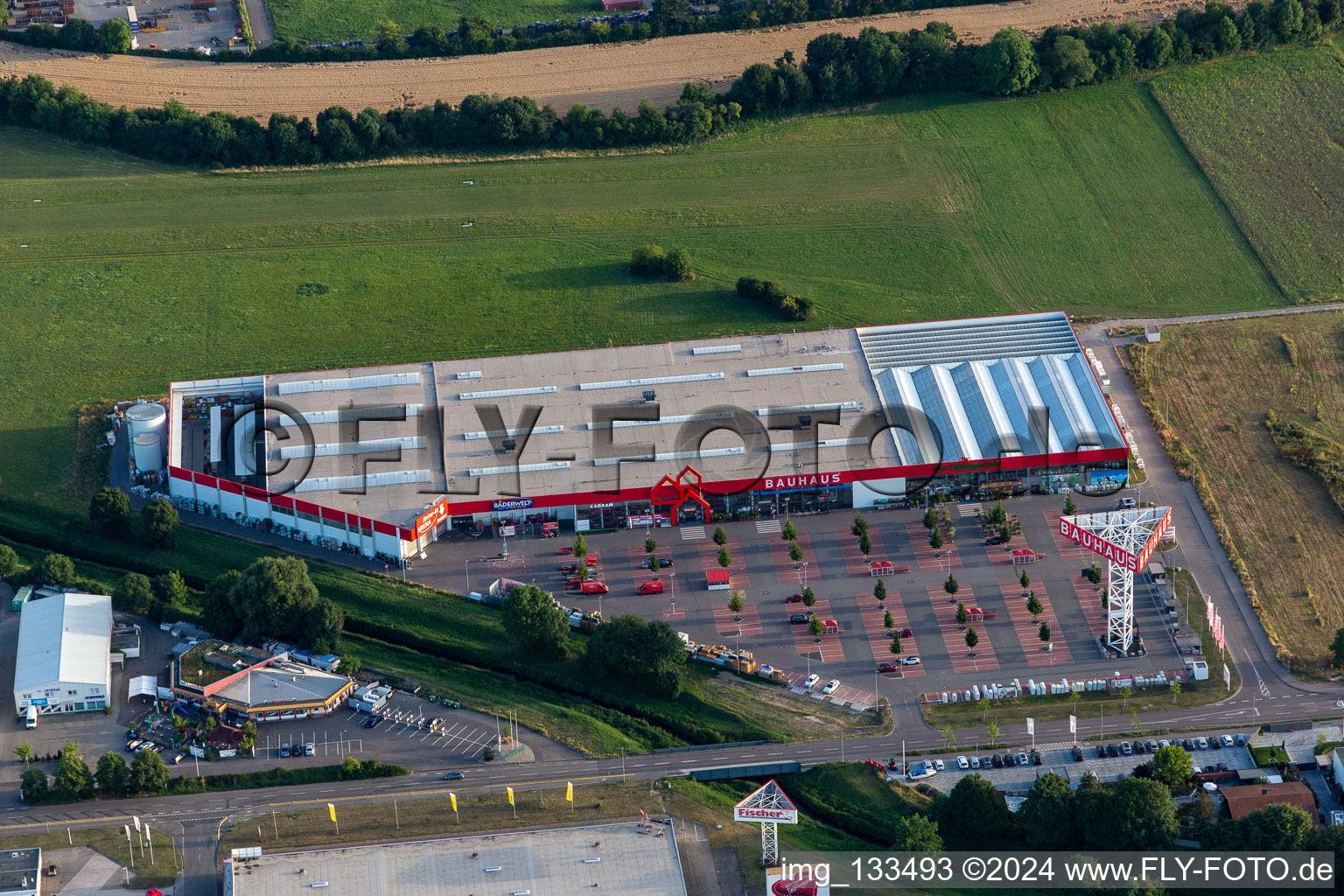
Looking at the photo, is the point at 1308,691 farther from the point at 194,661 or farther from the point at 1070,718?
the point at 194,661

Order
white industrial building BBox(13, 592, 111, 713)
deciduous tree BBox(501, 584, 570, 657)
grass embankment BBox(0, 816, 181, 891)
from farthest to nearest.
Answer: deciduous tree BBox(501, 584, 570, 657), white industrial building BBox(13, 592, 111, 713), grass embankment BBox(0, 816, 181, 891)

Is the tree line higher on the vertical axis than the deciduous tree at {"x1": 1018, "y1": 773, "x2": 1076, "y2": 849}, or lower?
higher

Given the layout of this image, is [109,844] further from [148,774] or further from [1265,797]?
[1265,797]

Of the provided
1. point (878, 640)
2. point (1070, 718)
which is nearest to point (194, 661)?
point (878, 640)

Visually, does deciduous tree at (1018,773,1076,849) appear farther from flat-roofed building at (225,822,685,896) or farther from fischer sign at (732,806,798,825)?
flat-roofed building at (225,822,685,896)

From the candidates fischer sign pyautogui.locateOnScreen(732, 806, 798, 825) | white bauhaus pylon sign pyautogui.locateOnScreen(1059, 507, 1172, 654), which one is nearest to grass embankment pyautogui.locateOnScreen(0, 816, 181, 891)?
fischer sign pyautogui.locateOnScreen(732, 806, 798, 825)

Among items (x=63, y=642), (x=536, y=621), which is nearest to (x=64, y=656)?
(x=63, y=642)
